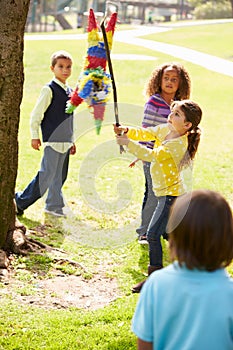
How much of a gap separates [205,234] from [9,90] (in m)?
3.10

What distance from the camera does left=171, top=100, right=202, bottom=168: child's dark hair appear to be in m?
4.60

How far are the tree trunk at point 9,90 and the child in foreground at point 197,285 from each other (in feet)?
9.73

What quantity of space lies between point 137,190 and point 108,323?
378 cm

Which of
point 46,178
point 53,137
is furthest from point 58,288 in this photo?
point 53,137

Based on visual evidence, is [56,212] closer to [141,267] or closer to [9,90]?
[141,267]

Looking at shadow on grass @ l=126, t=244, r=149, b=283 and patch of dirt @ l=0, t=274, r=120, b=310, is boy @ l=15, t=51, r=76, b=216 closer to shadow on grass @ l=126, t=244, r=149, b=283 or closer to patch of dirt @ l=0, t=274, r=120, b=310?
shadow on grass @ l=126, t=244, r=149, b=283

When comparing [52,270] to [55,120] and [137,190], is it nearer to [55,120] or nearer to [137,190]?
[55,120]

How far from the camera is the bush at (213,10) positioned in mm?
43094

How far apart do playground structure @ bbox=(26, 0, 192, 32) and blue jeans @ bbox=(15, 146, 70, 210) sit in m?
23.4

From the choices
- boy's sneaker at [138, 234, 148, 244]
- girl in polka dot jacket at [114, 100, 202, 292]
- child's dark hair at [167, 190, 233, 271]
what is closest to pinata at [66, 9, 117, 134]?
girl in polka dot jacket at [114, 100, 202, 292]

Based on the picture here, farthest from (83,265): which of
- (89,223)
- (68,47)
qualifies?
(68,47)

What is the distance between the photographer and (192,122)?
4.64m

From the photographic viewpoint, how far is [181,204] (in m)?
2.26

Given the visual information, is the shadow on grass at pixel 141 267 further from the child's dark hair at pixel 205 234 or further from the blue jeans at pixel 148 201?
the child's dark hair at pixel 205 234
